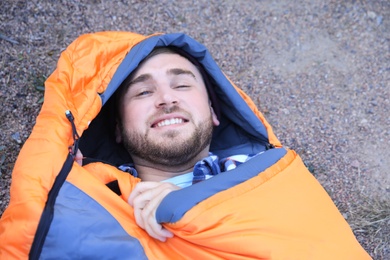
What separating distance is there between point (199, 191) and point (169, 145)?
409 millimetres

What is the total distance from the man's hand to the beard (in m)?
0.29

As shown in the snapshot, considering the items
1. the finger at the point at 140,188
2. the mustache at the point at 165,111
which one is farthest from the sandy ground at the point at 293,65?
the finger at the point at 140,188

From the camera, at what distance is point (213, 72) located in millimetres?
2486

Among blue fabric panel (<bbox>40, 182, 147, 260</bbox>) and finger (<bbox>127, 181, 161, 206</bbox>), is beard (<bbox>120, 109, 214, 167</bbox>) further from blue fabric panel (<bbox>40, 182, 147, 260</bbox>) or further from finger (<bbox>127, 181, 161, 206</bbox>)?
blue fabric panel (<bbox>40, 182, 147, 260</bbox>)

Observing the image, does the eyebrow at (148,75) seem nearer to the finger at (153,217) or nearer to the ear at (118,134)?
the ear at (118,134)

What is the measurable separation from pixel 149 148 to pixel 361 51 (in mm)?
1864

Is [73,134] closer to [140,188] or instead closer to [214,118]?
[140,188]

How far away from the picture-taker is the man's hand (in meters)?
1.86

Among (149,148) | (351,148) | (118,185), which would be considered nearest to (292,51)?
(351,148)

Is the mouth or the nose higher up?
the nose

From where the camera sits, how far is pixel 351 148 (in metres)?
3.05

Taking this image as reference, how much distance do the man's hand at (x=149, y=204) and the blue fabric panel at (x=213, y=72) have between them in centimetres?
60

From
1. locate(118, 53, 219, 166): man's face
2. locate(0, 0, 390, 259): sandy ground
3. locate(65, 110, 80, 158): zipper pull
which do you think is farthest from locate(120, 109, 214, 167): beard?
locate(0, 0, 390, 259): sandy ground

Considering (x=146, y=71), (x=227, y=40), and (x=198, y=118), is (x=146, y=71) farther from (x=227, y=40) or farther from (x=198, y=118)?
(x=227, y=40)
